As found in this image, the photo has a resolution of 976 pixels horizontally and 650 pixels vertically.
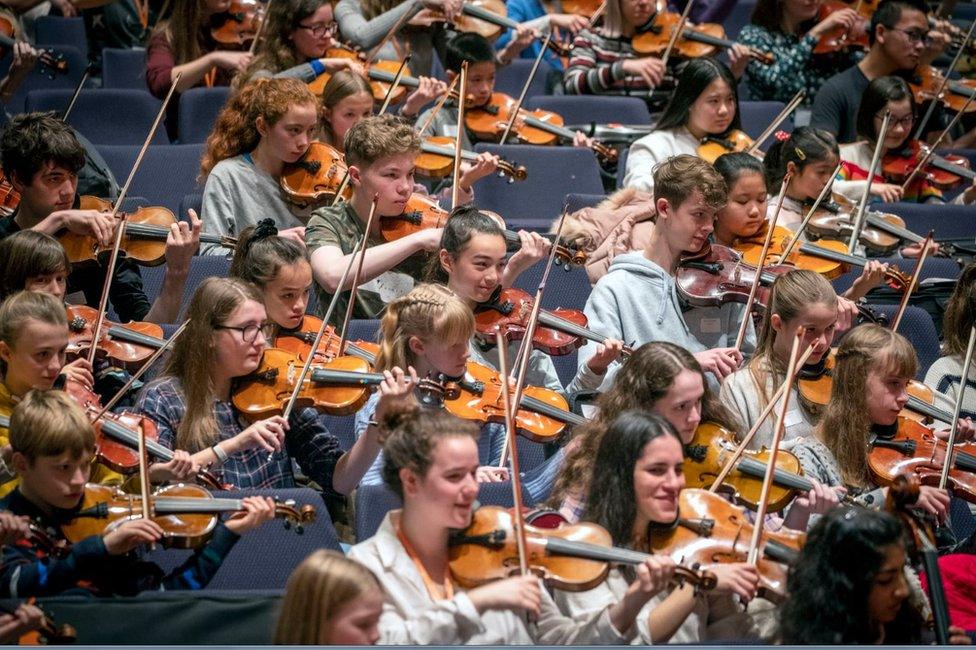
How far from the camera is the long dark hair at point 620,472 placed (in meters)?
2.38

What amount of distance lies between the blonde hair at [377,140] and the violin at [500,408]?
725 millimetres

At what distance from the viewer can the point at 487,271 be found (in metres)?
3.19

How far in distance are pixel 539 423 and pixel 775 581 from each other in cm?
76

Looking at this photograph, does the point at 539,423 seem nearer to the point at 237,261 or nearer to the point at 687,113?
the point at 237,261

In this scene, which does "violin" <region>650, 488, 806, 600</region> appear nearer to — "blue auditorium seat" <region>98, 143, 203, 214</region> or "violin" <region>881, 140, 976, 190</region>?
"blue auditorium seat" <region>98, 143, 203, 214</region>

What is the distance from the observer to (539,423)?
9.56ft

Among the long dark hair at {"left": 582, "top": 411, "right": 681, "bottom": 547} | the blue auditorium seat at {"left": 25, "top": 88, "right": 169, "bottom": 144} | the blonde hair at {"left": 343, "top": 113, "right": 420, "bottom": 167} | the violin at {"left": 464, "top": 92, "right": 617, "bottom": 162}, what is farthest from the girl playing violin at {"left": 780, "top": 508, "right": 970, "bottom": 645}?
the blue auditorium seat at {"left": 25, "top": 88, "right": 169, "bottom": 144}

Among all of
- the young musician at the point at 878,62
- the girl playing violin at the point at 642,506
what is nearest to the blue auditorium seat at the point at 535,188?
the young musician at the point at 878,62

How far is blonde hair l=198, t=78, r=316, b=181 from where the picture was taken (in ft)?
12.0

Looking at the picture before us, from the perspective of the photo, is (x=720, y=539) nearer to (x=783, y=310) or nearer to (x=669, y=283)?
(x=783, y=310)

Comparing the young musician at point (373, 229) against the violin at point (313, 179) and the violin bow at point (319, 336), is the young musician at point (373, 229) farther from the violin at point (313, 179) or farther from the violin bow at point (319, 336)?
the violin at point (313, 179)

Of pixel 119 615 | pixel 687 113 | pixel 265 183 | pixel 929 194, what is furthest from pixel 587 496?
pixel 929 194

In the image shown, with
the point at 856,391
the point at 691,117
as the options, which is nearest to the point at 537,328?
the point at 856,391

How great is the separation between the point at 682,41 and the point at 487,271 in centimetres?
231
